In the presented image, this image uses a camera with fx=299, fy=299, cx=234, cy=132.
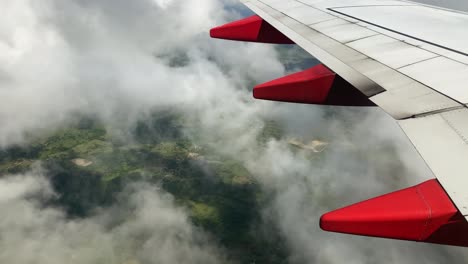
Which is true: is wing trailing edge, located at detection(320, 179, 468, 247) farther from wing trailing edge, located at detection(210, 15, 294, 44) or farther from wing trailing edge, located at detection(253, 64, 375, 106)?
wing trailing edge, located at detection(210, 15, 294, 44)

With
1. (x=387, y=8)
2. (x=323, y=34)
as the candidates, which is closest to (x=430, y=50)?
(x=323, y=34)

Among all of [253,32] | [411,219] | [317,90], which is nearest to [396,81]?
[317,90]

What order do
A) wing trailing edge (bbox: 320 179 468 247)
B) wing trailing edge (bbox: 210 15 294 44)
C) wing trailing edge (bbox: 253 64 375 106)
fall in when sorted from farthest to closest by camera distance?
wing trailing edge (bbox: 210 15 294 44) < wing trailing edge (bbox: 253 64 375 106) < wing trailing edge (bbox: 320 179 468 247)

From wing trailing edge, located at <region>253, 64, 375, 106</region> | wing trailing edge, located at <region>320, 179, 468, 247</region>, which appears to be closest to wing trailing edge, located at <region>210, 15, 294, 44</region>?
wing trailing edge, located at <region>253, 64, 375, 106</region>

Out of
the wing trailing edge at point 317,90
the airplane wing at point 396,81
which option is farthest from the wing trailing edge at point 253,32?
the wing trailing edge at point 317,90

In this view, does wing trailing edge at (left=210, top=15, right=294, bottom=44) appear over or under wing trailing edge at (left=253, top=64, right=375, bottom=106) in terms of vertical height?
over

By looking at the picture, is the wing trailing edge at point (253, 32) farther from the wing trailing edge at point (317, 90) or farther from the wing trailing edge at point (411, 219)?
the wing trailing edge at point (411, 219)
